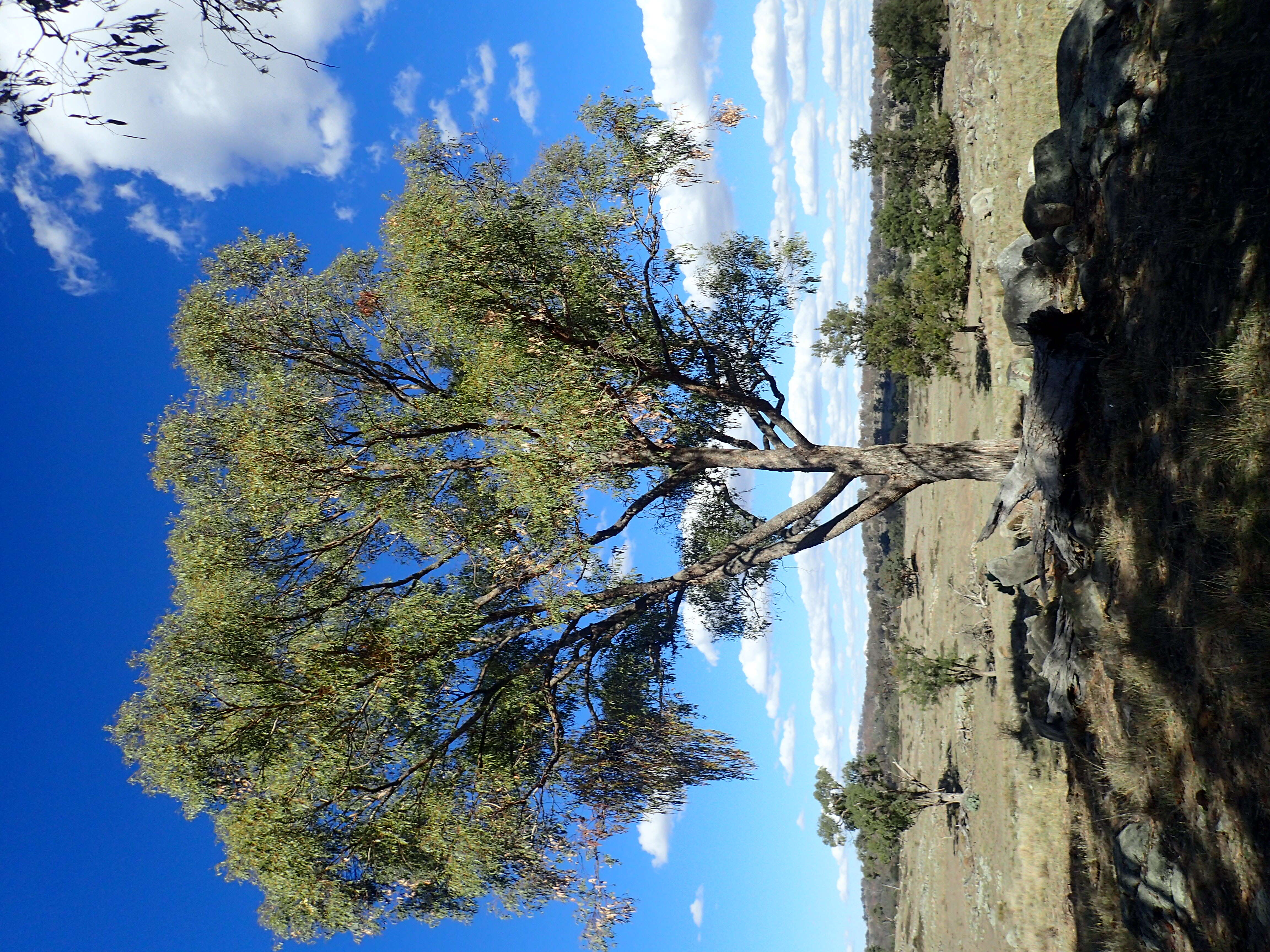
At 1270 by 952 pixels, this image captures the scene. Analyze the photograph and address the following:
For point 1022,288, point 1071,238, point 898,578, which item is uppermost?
point 898,578

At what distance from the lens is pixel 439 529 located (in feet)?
67.4

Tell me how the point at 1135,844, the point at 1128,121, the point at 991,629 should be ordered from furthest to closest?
the point at 991,629, the point at 1128,121, the point at 1135,844

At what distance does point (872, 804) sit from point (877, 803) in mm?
338

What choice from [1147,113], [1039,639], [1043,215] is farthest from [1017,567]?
[1147,113]

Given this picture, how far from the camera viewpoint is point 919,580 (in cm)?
6594

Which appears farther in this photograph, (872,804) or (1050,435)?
(872,804)

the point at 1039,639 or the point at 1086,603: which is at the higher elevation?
the point at 1039,639

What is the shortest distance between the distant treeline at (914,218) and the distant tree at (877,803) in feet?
71.0

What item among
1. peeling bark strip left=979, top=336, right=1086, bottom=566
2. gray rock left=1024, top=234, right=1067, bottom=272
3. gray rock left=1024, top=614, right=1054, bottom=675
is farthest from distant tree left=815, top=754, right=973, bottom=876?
gray rock left=1024, top=234, right=1067, bottom=272

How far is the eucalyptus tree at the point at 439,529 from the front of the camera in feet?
59.6

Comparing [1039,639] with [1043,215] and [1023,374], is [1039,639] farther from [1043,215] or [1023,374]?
Result: [1043,215]

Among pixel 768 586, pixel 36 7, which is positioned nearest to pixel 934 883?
pixel 768 586

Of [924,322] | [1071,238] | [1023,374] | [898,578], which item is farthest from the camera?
[898,578]

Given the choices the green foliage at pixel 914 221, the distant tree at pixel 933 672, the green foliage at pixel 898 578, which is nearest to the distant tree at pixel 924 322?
the green foliage at pixel 914 221
